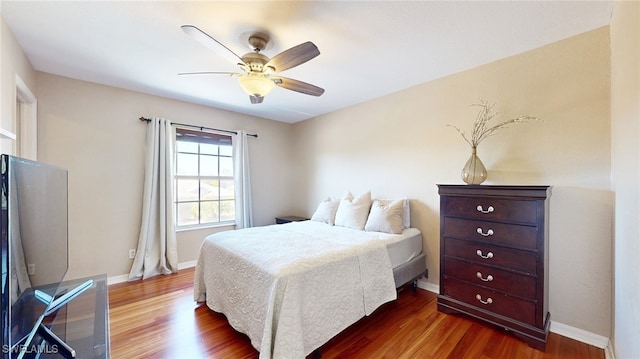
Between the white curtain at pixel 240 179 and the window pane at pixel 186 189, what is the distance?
1.91 feet

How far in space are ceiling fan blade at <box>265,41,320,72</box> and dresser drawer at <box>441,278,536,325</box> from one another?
87.8 inches

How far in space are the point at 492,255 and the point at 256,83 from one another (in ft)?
7.62

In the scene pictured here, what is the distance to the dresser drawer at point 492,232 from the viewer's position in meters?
1.85

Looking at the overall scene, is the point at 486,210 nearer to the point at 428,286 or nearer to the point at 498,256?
the point at 498,256

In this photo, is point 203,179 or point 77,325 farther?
point 203,179

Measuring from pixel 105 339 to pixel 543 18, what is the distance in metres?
3.51

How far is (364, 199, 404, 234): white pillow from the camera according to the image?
8.69 feet

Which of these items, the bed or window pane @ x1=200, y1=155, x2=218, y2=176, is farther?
window pane @ x1=200, y1=155, x2=218, y2=176

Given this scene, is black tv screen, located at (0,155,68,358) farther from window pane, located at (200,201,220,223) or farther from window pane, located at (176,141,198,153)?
A: window pane, located at (200,201,220,223)

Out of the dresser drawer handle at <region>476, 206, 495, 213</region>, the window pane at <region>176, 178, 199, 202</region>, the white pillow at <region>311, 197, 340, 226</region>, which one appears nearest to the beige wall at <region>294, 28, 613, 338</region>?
the dresser drawer handle at <region>476, 206, 495, 213</region>

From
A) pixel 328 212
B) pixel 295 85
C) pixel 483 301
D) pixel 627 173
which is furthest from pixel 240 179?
pixel 627 173

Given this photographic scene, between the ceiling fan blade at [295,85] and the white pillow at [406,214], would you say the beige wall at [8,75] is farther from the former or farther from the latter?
the white pillow at [406,214]

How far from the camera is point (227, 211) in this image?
397 cm

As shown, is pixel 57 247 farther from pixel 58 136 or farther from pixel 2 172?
pixel 58 136
